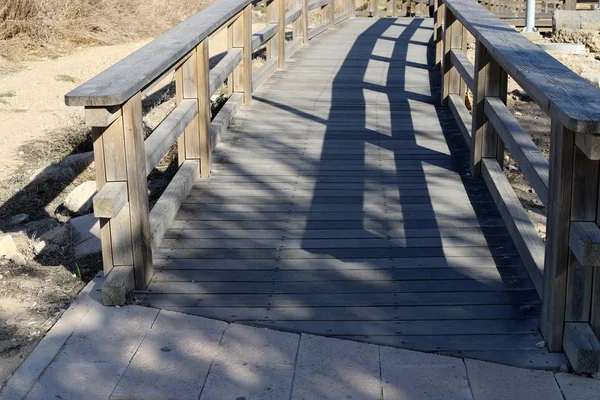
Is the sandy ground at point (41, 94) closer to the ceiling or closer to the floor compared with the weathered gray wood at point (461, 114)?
closer to the floor

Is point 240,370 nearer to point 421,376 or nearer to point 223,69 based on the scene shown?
point 421,376

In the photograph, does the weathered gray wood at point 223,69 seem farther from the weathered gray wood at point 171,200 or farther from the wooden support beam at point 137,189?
the wooden support beam at point 137,189

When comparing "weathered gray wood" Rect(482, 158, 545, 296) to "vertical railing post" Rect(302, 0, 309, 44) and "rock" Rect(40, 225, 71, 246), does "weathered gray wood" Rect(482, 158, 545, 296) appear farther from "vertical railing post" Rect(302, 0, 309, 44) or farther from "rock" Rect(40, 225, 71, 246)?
"vertical railing post" Rect(302, 0, 309, 44)

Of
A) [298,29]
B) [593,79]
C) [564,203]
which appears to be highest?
[564,203]

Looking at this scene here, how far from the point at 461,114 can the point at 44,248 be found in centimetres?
312

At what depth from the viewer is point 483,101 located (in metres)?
5.57

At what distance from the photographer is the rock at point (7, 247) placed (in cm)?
544

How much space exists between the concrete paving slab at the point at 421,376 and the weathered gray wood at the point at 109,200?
1277mm

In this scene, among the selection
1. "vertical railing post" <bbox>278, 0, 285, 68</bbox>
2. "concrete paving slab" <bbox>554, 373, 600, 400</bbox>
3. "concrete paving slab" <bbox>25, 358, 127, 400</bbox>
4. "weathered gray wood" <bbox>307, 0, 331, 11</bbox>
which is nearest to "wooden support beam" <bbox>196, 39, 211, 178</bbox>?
"concrete paving slab" <bbox>25, 358, 127, 400</bbox>

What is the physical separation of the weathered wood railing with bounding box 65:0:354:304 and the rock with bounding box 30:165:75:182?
72.2 inches

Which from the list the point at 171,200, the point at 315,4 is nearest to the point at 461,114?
the point at 171,200

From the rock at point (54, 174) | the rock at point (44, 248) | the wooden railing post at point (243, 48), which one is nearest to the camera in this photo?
the rock at point (44, 248)

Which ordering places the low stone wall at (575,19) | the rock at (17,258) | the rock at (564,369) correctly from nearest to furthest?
the rock at (564,369) < the rock at (17,258) < the low stone wall at (575,19)

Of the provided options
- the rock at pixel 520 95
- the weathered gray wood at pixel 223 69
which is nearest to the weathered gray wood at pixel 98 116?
the weathered gray wood at pixel 223 69
